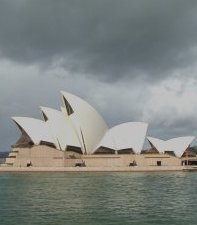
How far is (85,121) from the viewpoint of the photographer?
284ft

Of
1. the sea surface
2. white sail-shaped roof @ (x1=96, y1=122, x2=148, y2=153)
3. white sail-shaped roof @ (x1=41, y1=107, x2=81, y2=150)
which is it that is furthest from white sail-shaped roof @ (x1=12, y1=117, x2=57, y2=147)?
the sea surface

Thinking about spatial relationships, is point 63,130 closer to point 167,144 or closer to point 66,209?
point 167,144

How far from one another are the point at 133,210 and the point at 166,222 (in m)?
4.25

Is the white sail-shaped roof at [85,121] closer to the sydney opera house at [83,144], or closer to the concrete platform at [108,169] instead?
the sydney opera house at [83,144]

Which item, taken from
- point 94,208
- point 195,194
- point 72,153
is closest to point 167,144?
point 72,153

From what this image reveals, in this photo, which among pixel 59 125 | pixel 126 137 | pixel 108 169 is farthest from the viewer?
pixel 126 137

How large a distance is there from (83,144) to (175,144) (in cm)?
1722

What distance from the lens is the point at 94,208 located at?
29.0 meters

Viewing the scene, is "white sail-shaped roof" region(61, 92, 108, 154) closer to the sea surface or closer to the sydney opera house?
the sydney opera house

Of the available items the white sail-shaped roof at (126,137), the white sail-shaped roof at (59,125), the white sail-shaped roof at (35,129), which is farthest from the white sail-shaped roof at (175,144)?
the white sail-shaped roof at (35,129)

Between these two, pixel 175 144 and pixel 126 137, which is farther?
pixel 175 144

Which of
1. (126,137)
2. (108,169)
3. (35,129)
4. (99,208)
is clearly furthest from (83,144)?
(99,208)

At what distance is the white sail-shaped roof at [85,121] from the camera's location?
3342 inches

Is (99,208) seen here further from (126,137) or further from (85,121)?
(126,137)
